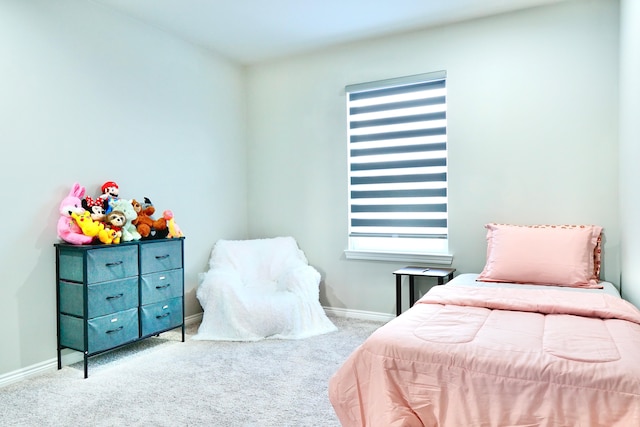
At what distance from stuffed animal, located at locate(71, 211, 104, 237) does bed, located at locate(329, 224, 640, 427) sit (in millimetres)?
1921

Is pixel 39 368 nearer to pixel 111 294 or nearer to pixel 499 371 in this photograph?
pixel 111 294

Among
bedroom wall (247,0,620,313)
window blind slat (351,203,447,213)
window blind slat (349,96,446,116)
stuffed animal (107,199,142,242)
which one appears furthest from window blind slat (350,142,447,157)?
stuffed animal (107,199,142,242)

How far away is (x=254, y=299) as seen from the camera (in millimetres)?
3490

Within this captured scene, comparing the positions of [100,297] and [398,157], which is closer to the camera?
[100,297]

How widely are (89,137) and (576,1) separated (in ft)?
12.3

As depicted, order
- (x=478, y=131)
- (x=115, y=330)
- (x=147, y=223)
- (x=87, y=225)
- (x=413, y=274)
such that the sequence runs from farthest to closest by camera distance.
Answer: (x=478, y=131) → (x=413, y=274) → (x=147, y=223) → (x=115, y=330) → (x=87, y=225)

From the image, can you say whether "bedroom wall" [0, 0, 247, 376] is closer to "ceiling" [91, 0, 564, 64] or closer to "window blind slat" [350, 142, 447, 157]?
"ceiling" [91, 0, 564, 64]

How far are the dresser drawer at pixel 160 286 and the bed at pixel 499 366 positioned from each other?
1.85m

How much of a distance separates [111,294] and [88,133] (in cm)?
118

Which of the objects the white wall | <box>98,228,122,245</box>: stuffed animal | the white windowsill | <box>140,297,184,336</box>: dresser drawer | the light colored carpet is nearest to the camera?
the light colored carpet

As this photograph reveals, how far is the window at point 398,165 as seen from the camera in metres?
3.76

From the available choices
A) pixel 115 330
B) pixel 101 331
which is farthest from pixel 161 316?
pixel 101 331

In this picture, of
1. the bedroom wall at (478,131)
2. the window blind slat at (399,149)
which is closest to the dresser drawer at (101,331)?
the bedroom wall at (478,131)

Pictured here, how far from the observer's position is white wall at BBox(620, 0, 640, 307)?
2328 mm
